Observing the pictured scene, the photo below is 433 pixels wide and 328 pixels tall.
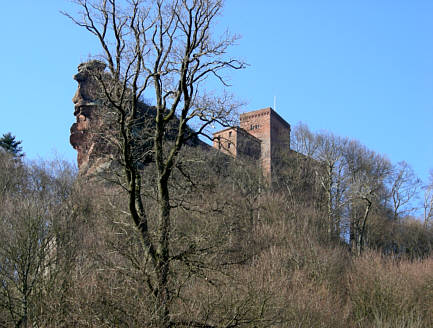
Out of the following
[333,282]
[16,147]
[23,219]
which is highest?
[16,147]

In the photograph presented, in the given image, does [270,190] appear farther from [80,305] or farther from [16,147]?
[80,305]

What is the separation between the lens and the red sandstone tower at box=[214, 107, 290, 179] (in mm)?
46281

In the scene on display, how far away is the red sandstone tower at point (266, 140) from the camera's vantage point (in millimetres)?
46281

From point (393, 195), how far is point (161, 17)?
39.4 m

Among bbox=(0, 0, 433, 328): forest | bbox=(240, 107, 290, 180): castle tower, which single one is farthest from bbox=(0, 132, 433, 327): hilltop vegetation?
bbox=(240, 107, 290, 180): castle tower

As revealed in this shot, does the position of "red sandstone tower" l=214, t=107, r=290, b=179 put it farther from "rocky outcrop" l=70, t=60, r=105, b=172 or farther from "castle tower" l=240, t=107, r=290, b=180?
"rocky outcrop" l=70, t=60, r=105, b=172

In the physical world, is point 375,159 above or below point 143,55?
above

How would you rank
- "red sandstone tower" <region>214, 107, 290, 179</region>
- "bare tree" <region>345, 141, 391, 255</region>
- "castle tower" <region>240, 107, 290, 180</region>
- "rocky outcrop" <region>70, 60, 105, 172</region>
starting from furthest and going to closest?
"castle tower" <region>240, 107, 290, 180</region>, "red sandstone tower" <region>214, 107, 290, 179</region>, "bare tree" <region>345, 141, 391, 255</region>, "rocky outcrop" <region>70, 60, 105, 172</region>

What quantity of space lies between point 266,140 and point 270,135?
93 cm

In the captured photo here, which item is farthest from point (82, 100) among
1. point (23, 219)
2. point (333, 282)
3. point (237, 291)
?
point (237, 291)

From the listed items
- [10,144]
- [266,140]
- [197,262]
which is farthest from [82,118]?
[197,262]

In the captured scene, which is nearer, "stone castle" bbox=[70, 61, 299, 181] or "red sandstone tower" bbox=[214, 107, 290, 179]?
"stone castle" bbox=[70, 61, 299, 181]

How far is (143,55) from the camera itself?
45.6 feet

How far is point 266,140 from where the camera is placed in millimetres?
57875
